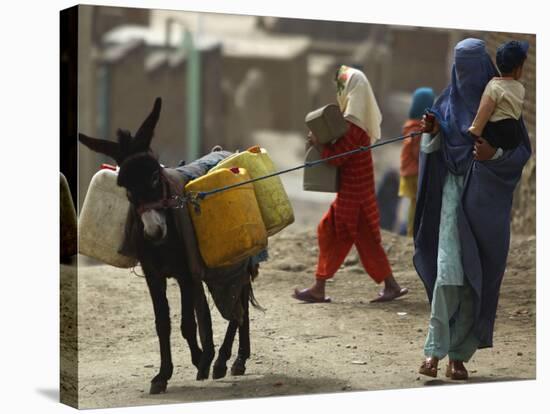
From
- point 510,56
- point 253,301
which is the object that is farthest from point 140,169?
point 510,56

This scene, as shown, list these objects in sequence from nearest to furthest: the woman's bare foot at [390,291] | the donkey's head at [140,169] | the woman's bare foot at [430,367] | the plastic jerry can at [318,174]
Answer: the donkey's head at [140,169] → the woman's bare foot at [430,367] → the plastic jerry can at [318,174] → the woman's bare foot at [390,291]

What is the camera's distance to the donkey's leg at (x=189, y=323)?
8.67 meters

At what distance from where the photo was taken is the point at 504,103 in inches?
344

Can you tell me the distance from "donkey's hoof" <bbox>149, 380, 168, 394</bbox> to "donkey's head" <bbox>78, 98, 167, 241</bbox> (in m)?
0.91


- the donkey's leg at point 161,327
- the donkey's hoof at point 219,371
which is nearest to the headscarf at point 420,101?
the donkey's hoof at point 219,371

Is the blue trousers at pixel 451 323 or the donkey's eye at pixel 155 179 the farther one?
the blue trousers at pixel 451 323

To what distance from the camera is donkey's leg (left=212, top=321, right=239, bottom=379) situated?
345 inches

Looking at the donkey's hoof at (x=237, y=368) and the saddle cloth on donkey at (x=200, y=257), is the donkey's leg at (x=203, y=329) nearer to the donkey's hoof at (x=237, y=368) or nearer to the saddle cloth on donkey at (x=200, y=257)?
the saddle cloth on donkey at (x=200, y=257)

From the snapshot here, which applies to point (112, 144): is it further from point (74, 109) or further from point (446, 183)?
point (446, 183)

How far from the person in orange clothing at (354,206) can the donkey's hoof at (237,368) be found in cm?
76

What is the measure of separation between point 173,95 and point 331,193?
14.0ft

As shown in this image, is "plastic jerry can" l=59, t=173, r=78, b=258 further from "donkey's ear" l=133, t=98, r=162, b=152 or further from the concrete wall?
the concrete wall

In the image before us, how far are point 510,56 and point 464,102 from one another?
400 millimetres

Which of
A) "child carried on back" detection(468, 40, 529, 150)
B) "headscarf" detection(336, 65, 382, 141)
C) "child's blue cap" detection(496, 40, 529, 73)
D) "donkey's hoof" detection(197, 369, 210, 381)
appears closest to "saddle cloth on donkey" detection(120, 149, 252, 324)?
"donkey's hoof" detection(197, 369, 210, 381)
